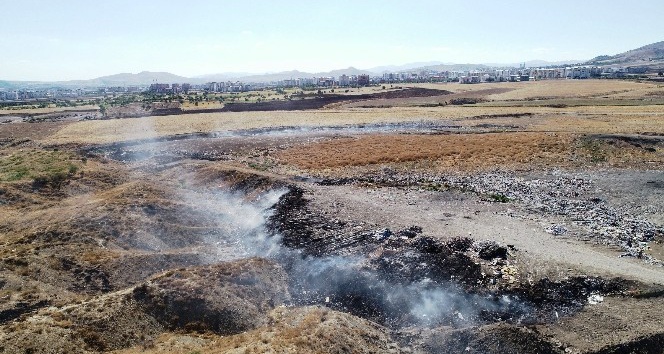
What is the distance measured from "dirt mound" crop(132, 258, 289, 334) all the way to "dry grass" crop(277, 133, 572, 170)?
20120 millimetres

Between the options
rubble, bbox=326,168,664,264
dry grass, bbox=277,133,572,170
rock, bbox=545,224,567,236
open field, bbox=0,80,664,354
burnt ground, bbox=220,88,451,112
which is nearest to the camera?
open field, bbox=0,80,664,354

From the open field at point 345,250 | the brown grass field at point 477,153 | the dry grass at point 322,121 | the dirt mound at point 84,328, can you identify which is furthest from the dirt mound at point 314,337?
the dry grass at point 322,121

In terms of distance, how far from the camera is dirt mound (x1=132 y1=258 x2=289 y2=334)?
15.6m

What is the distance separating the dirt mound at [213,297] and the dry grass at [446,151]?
20.1 metres

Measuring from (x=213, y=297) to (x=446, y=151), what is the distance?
94.8 feet

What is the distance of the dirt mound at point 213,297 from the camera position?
1556 cm

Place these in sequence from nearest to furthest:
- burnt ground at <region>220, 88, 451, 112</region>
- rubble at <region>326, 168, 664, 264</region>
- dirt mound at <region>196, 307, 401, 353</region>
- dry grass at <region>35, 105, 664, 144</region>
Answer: dirt mound at <region>196, 307, 401, 353</region>, rubble at <region>326, 168, 664, 264</region>, dry grass at <region>35, 105, 664, 144</region>, burnt ground at <region>220, 88, 451, 112</region>

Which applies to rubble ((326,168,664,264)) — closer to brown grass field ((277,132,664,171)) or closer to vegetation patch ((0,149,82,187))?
brown grass field ((277,132,664,171))

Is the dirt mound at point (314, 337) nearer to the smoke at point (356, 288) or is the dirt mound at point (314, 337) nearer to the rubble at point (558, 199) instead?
the smoke at point (356, 288)

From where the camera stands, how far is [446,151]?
40531mm

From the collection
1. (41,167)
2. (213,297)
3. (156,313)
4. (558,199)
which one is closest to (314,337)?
(213,297)

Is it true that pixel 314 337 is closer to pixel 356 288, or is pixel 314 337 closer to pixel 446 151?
pixel 356 288

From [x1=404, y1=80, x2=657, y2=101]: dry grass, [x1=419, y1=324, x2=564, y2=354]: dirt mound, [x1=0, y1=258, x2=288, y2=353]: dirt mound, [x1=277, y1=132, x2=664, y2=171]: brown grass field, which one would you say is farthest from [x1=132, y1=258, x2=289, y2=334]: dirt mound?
[x1=404, y1=80, x2=657, y2=101]: dry grass

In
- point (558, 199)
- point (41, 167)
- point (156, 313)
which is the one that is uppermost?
point (41, 167)
